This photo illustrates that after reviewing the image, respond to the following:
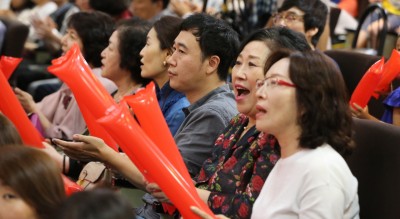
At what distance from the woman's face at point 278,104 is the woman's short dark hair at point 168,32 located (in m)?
1.09

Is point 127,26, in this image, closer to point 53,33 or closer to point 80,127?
point 80,127

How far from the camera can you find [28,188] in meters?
1.72

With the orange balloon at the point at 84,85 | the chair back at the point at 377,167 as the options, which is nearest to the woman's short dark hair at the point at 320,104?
the chair back at the point at 377,167

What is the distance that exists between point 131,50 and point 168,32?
1.17 ft

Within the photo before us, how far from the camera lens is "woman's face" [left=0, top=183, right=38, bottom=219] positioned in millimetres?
1717

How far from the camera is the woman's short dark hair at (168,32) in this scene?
9.64 feet

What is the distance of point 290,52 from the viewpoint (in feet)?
6.39

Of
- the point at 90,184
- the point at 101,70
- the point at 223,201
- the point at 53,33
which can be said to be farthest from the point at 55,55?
the point at 223,201

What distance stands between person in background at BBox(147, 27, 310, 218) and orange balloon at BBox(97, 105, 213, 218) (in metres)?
0.17

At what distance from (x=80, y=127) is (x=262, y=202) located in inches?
64.2

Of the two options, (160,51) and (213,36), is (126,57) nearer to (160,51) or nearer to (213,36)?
(160,51)

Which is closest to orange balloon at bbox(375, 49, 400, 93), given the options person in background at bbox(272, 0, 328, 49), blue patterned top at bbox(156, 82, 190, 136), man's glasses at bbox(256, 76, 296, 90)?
blue patterned top at bbox(156, 82, 190, 136)

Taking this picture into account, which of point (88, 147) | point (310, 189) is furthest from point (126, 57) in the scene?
point (310, 189)

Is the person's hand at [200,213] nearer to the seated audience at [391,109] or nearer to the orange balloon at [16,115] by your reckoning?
the orange balloon at [16,115]
